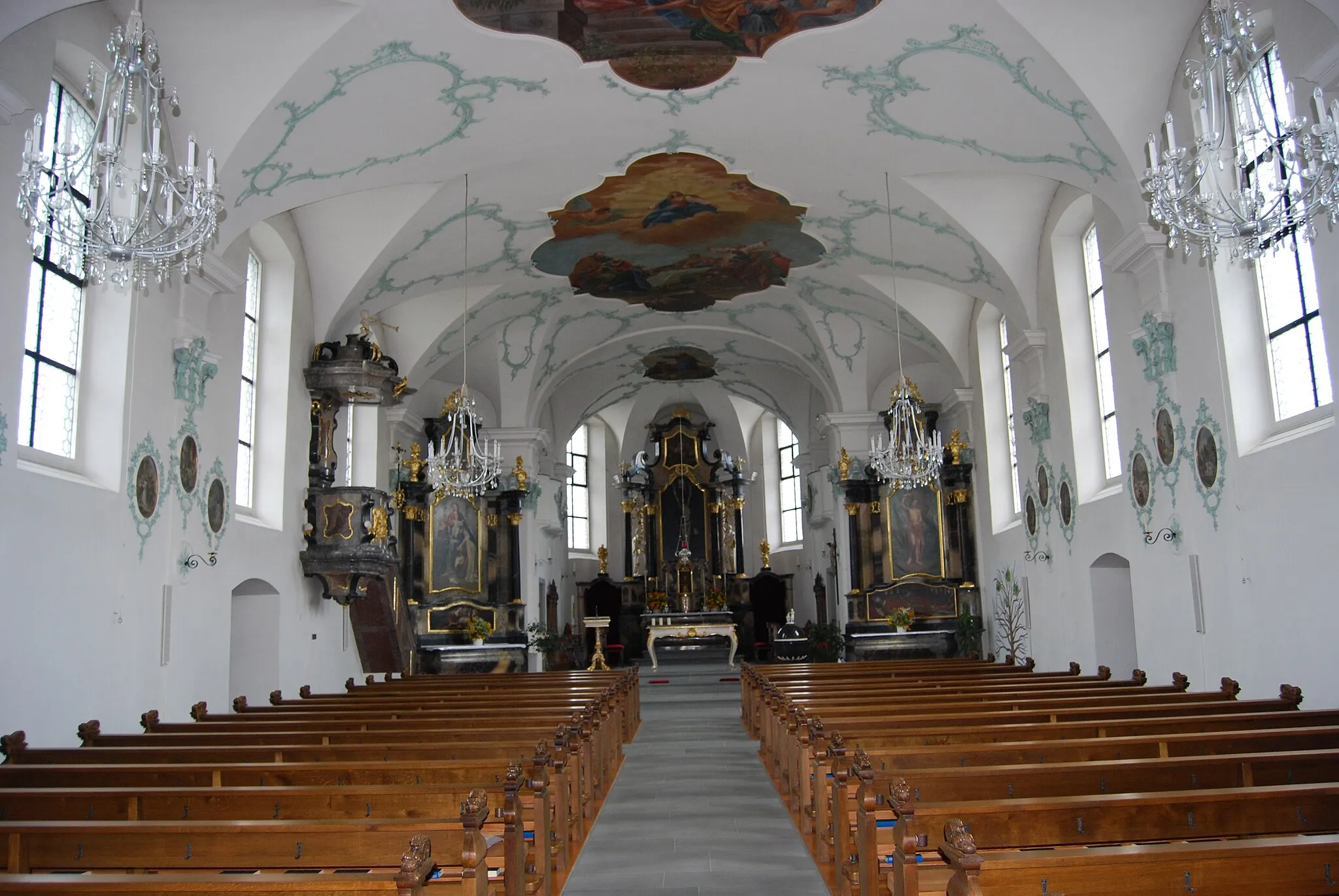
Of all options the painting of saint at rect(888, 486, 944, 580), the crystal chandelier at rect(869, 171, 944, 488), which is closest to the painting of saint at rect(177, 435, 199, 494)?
the crystal chandelier at rect(869, 171, 944, 488)

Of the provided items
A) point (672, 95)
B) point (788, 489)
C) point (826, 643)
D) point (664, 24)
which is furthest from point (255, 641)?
point (788, 489)

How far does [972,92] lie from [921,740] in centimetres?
665

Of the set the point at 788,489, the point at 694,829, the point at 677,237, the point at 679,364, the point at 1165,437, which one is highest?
the point at 679,364

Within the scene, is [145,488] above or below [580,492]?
below

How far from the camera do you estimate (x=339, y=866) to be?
4.19 meters

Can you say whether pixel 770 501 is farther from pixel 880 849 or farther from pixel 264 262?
pixel 880 849

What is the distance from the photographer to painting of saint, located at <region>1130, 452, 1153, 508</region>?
1147 cm

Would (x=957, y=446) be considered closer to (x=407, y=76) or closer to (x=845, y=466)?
(x=845, y=466)

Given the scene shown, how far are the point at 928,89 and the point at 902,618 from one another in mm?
11039

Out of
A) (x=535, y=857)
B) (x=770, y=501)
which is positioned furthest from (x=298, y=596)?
(x=770, y=501)

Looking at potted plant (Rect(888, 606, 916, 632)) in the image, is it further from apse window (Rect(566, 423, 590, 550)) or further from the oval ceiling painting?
the oval ceiling painting

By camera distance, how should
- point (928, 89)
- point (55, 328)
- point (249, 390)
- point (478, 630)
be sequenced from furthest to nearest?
point (478, 630) < point (249, 390) < point (928, 89) < point (55, 328)

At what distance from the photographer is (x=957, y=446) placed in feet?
61.7

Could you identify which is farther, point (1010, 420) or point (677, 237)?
point (1010, 420)
